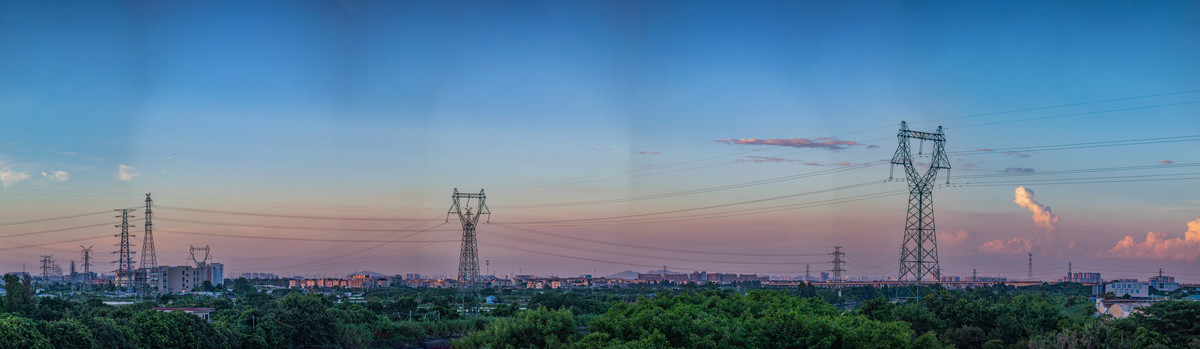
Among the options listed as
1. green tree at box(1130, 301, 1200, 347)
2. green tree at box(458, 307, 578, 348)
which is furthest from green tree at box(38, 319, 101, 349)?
green tree at box(1130, 301, 1200, 347)

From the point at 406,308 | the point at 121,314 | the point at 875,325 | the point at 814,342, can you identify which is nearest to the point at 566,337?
the point at 814,342

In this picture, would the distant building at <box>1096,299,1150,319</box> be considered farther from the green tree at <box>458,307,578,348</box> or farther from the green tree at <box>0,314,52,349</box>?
the green tree at <box>0,314,52,349</box>

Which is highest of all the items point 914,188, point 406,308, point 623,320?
point 914,188

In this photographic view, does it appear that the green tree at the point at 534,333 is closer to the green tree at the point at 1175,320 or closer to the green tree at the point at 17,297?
the green tree at the point at 1175,320

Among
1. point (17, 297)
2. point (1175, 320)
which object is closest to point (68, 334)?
point (17, 297)

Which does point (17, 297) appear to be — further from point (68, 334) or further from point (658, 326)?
point (658, 326)

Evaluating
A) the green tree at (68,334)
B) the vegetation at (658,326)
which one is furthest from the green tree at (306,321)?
the green tree at (68,334)

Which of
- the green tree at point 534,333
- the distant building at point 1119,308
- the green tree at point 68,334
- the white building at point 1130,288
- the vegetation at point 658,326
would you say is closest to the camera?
the green tree at point 534,333

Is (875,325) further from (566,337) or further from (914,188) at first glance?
(914,188)
